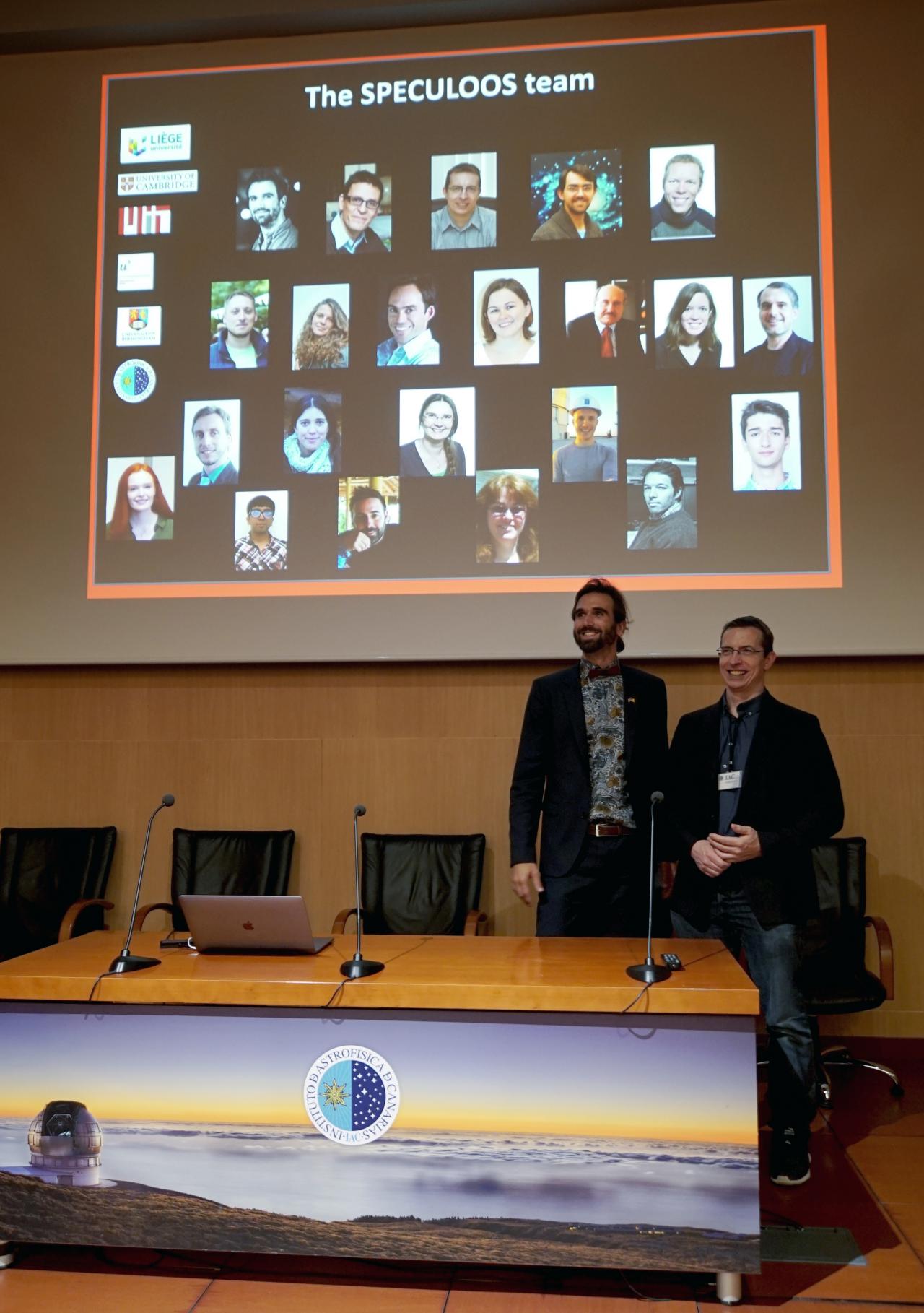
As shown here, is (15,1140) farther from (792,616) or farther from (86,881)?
(792,616)

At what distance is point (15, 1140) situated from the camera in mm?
2557

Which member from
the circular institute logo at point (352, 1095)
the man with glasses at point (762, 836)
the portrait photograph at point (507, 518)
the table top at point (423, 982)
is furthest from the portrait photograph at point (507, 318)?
the circular institute logo at point (352, 1095)

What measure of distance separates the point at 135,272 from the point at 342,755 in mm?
2432

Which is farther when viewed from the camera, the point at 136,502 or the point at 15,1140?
the point at 136,502

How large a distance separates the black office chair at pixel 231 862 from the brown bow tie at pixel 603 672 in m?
1.79

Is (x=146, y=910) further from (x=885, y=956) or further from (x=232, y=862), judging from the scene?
(x=885, y=956)

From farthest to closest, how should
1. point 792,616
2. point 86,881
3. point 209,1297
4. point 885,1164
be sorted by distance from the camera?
point 86,881 < point 792,616 < point 885,1164 < point 209,1297

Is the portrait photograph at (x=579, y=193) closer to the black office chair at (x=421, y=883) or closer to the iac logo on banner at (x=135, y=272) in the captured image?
the iac logo on banner at (x=135, y=272)

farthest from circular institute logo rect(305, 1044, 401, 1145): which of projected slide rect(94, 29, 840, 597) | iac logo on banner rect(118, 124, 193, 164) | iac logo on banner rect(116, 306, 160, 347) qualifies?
iac logo on banner rect(118, 124, 193, 164)

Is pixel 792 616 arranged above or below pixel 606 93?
below

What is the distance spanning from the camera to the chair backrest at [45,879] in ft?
15.2

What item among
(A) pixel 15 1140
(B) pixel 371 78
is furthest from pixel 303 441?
(A) pixel 15 1140

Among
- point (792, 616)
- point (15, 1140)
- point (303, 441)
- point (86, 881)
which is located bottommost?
point (15, 1140)

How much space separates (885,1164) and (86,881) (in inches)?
134
